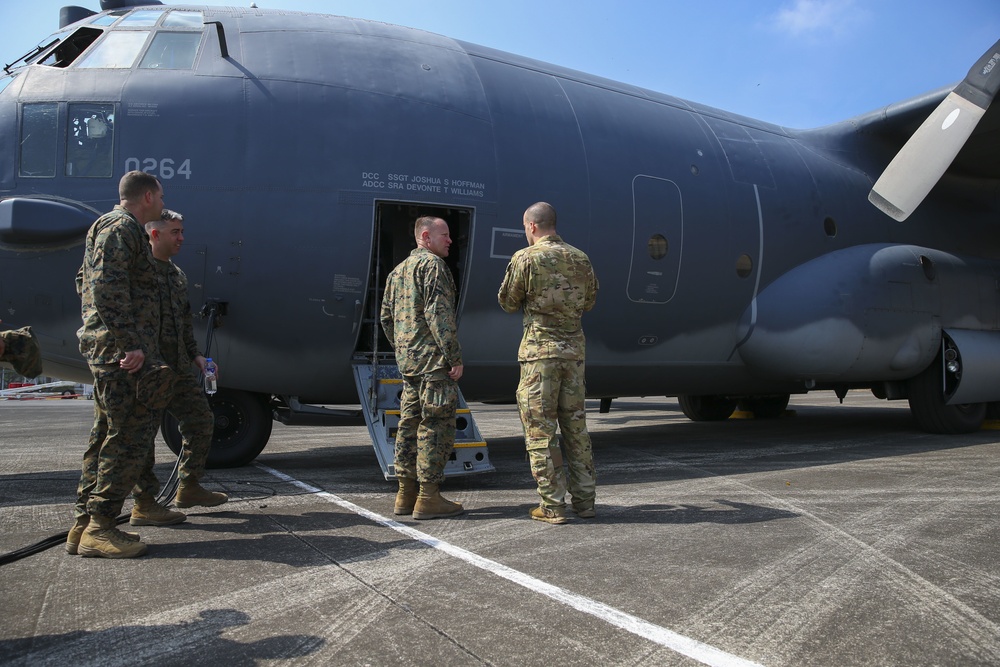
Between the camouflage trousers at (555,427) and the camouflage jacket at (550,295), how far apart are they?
0.31 feet

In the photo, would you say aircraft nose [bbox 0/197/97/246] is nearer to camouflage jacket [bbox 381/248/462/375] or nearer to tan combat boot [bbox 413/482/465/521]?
camouflage jacket [bbox 381/248/462/375]

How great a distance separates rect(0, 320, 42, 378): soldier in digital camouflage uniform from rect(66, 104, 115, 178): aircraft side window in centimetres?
324

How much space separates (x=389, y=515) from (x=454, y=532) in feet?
2.15

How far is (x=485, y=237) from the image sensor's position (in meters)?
6.59

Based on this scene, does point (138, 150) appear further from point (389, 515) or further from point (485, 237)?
point (389, 515)

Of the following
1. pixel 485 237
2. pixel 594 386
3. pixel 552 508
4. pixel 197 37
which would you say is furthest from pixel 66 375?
pixel 594 386

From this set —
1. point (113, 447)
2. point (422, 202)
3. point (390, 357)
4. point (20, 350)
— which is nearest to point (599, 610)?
point (20, 350)

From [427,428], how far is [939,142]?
590 centimetres

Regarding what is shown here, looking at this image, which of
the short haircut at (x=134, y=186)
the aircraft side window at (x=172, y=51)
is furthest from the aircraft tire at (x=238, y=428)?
the aircraft side window at (x=172, y=51)

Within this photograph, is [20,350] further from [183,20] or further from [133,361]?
[183,20]

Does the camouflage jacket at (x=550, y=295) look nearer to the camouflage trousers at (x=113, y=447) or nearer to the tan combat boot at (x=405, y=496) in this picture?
the tan combat boot at (x=405, y=496)

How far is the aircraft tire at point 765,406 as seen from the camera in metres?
13.6

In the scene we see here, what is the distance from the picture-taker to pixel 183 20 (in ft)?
20.8

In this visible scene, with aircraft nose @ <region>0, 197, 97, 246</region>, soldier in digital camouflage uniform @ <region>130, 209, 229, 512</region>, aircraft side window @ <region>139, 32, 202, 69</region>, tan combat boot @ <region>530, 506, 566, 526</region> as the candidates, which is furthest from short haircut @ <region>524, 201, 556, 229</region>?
aircraft nose @ <region>0, 197, 97, 246</region>
